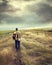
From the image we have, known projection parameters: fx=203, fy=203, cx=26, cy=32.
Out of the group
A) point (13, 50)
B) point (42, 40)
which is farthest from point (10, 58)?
point (42, 40)

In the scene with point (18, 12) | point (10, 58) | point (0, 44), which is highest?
point (18, 12)

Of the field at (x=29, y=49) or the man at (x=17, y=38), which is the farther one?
the man at (x=17, y=38)

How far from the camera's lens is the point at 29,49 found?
18.0 feet

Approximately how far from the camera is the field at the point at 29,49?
17.5 ft

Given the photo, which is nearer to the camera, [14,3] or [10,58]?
[10,58]

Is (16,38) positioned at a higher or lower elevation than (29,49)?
higher

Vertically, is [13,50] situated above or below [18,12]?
below

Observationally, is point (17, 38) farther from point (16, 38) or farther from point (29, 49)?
point (29, 49)

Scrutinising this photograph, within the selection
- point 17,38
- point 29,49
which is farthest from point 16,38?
point 29,49

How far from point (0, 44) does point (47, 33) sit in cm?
133

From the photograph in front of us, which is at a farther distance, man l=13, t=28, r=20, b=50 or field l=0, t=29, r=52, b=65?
man l=13, t=28, r=20, b=50

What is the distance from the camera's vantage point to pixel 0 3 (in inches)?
228

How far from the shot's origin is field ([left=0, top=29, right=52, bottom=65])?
210 inches

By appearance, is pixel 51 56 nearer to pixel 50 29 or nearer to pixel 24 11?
pixel 50 29
